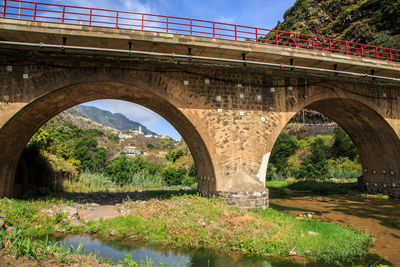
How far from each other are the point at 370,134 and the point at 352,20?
22.9 meters

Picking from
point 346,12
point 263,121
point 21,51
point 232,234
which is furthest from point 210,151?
point 346,12

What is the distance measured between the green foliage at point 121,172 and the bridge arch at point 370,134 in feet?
46.6

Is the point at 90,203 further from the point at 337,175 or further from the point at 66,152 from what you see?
the point at 337,175

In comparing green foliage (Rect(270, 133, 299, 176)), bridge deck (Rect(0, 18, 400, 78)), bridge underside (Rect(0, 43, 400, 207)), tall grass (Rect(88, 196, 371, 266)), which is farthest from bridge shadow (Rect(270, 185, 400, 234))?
green foliage (Rect(270, 133, 299, 176))

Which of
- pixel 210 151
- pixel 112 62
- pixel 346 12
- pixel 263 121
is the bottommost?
pixel 210 151

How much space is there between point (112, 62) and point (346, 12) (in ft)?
113

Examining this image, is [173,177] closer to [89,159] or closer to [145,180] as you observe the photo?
[145,180]

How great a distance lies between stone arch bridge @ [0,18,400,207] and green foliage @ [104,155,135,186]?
935 centimetres

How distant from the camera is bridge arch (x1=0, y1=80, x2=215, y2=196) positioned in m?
10.4

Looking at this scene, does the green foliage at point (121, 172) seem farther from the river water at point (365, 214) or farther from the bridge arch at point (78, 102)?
the river water at point (365, 214)

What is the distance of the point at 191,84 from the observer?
36.9 ft

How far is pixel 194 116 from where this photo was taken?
1100 centimetres

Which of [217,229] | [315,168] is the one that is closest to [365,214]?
[217,229]

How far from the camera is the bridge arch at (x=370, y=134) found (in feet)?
46.4
